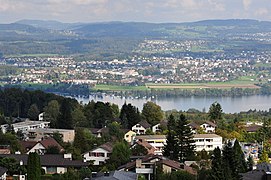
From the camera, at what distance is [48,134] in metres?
21.3

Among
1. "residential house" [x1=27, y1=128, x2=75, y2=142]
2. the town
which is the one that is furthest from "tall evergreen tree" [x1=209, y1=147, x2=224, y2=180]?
"residential house" [x1=27, y1=128, x2=75, y2=142]

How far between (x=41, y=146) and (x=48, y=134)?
8.33 ft

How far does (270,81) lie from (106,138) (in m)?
59.5

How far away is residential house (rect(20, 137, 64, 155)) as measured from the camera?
1857 cm

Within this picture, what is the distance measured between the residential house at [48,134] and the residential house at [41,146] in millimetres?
1472

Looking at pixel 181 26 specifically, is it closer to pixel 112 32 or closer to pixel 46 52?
pixel 112 32

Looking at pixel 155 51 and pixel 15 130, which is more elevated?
pixel 15 130

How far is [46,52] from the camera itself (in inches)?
4331

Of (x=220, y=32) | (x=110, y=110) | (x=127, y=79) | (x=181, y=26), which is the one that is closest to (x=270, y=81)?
(x=127, y=79)

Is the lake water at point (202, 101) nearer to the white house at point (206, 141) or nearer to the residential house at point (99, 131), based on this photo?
the residential house at point (99, 131)

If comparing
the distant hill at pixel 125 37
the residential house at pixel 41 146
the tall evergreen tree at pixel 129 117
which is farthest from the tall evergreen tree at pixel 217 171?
the distant hill at pixel 125 37

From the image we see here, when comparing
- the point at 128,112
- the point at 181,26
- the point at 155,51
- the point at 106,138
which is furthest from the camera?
the point at 181,26

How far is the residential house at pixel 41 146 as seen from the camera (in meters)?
18.6

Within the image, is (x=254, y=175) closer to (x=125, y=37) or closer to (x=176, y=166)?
(x=176, y=166)
